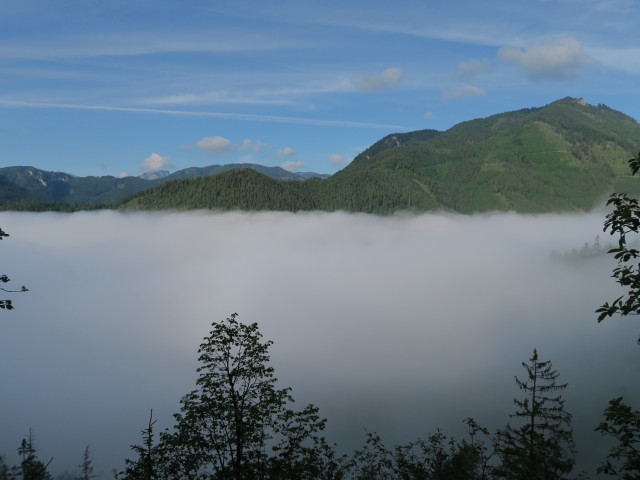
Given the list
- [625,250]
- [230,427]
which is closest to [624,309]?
[625,250]

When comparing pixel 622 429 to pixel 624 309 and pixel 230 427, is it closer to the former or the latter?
pixel 624 309

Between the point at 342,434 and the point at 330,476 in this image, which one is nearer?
the point at 330,476

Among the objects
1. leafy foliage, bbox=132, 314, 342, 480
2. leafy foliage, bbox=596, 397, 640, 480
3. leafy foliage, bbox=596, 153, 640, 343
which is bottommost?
leafy foliage, bbox=132, 314, 342, 480

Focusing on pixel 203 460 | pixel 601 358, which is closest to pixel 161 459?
pixel 203 460

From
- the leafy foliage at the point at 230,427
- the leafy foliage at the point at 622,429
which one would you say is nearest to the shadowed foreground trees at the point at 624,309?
the leafy foliage at the point at 622,429

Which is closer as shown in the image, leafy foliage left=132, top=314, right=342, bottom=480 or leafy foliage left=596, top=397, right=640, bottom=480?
leafy foliage left=596, top=397, right=640, bottom=480

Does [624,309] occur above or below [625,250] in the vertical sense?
below

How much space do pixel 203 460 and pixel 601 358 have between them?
232m

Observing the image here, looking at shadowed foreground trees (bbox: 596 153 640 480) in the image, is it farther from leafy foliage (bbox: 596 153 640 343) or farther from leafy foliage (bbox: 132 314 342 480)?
leafy foliage (bbox: 132 314 342 480)

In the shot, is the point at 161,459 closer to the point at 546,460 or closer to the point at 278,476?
Answer: the point at 278,476

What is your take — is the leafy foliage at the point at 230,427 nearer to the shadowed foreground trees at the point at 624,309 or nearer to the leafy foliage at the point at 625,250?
the shadowed foreground trees at the point at 624,309

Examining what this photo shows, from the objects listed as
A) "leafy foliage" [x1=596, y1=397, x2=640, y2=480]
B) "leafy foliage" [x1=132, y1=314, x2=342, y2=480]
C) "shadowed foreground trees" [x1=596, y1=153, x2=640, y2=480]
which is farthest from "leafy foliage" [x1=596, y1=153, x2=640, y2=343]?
"leafy foliage" [x1=132, y1=314, x2=342, y2=480]

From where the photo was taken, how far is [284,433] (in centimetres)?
2202

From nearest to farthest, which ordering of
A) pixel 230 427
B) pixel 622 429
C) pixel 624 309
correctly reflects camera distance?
pixel 624 309 → pixel 622 429 → pixel 230 427
